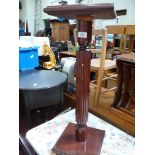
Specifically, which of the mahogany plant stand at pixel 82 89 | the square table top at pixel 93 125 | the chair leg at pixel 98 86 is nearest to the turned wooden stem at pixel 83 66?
the mahogany plant stand at pixel 82 89

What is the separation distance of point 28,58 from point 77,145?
122 cm

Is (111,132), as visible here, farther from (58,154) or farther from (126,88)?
(126,88)

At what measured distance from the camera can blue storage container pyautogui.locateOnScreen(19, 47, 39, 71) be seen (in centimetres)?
183

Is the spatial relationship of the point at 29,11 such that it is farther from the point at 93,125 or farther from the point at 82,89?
the point at 82,89

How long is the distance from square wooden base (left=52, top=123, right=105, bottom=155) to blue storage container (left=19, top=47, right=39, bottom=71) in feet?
3.48

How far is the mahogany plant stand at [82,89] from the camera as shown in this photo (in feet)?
2.38

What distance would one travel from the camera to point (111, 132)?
44.4 inches

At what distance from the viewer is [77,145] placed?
2.98 ft

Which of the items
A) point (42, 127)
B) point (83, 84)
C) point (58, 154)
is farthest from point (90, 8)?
point (42, 127)

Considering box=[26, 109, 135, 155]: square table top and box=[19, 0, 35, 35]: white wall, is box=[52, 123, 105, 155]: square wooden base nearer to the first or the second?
box=[26, 109, 135, 155]: square table top

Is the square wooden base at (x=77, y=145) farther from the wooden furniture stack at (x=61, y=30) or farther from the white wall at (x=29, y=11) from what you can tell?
the white wall at (x=29, y=11)

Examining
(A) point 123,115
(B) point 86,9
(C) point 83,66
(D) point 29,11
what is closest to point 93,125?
(A) point 123,115

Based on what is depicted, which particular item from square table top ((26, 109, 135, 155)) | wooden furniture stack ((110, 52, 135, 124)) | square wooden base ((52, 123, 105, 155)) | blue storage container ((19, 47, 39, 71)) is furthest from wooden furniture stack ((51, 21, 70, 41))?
square wooden base ((52, 123, 105, 155))
